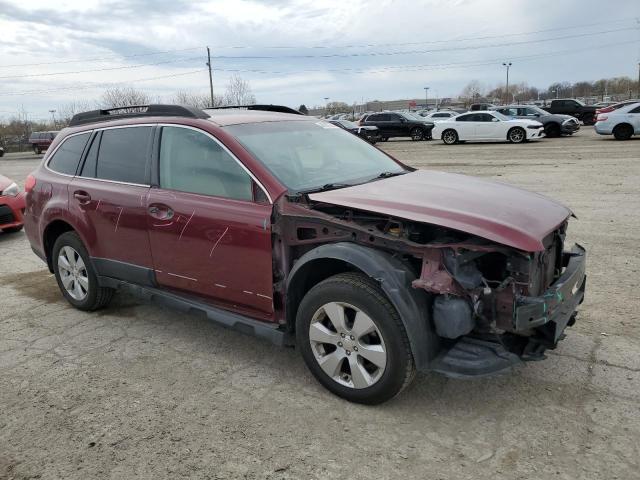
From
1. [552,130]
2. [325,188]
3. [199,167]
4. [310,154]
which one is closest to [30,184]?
[199,167]

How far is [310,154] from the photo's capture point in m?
3.98

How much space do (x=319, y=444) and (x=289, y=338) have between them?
0.80m

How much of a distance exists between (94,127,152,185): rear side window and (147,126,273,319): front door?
0.22 meters

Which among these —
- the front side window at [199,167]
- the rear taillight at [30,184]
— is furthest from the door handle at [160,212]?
the rear taillight at [30,184]

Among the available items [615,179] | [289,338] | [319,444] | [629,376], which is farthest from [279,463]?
[615,179]

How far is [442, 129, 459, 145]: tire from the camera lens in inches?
977

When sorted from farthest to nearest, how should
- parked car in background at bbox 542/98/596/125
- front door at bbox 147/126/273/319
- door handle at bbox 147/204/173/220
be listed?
parked car in background at bbox 542/98/596/125 < door handle at bbox 147/204/173/220 < front door at bbox 147/126/273/319

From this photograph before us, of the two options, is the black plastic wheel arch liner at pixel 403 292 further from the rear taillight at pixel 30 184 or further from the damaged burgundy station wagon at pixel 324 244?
the rear taillight at pixel 30 184

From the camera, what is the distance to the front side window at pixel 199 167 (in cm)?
354

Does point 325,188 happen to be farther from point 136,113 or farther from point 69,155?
point 69,155

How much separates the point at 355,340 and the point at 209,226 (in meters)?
1.30

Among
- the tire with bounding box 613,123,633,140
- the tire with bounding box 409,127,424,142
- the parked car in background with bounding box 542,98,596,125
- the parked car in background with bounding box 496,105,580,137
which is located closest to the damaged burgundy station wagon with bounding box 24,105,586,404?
the tire with bounding box 613,123,633,140

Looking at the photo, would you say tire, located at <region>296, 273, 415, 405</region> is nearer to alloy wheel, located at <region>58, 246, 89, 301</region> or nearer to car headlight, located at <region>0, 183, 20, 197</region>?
alloy wheel, located at <region>58, 246, 89, 301</region>

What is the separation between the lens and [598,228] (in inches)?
273
